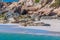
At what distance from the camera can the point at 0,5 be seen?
2315 inches

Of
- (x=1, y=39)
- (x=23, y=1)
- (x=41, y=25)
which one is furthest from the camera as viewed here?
(x=23, y=1)

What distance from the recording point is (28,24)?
25.5 meters

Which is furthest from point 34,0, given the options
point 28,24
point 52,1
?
point 28,24

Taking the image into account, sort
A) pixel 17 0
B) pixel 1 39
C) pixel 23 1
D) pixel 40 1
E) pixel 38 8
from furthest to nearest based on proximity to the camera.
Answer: pixel 17 0
pixel 23 1
pixel 40 1
pixel 38 8
pixel 1 39

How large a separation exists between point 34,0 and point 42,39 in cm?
3438

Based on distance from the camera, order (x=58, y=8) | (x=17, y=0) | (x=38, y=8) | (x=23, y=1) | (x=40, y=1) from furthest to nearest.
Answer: (x=17, y=0), (x=23, y=1), (x=40, y=1), (x=38, y=8), (x=58, y=8)

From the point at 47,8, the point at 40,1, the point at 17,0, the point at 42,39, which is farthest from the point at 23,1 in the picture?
the point at 42,39

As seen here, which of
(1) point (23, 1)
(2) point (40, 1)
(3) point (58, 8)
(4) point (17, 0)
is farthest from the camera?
(4) point (17, 0)

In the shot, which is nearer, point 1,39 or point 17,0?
point 1,39

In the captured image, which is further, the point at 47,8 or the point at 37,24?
the point at 47,8

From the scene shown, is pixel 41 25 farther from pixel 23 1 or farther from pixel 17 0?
pixel 17 0

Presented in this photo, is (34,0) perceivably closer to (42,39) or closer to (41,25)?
(41,25)

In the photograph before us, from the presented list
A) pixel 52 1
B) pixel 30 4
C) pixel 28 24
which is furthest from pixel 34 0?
pixel 28 24

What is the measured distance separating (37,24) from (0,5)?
3489 cm
